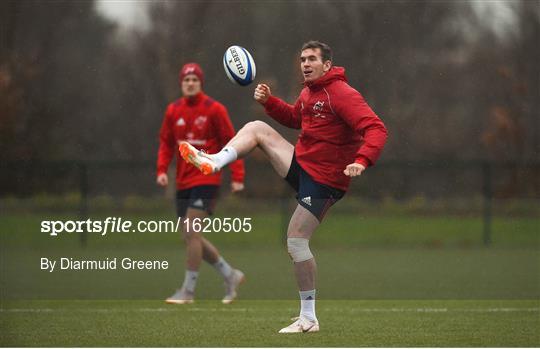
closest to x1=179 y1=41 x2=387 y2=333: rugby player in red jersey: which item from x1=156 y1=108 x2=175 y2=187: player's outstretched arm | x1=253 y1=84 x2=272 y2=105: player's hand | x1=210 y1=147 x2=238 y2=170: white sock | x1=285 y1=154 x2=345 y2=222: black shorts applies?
x1=285 y1=154 x2=345 y2=222: black shorts

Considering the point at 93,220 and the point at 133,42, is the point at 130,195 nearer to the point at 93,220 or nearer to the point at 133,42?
the point at 93,220

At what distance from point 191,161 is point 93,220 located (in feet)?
37.6

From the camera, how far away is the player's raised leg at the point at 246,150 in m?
6.75

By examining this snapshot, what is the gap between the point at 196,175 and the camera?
31.4 feet

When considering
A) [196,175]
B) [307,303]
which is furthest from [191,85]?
[307,303]

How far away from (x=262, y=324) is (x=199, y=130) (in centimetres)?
259

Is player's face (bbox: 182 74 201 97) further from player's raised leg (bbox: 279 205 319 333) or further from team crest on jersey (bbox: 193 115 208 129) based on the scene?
player's raised leg (bbox: 279 205 319 333)

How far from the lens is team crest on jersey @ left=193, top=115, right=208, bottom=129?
31.7 feet

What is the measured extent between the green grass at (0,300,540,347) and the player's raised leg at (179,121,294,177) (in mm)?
1167

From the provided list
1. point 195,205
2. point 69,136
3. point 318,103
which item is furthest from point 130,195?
point 318,103

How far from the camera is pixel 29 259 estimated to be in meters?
15.2

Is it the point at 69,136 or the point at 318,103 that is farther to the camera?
the point at 69,136

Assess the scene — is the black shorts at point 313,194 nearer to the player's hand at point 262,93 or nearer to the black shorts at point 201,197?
the player's hand at point 262,93


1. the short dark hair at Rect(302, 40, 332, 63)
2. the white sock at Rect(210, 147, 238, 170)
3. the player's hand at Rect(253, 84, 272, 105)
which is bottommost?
the white sock at Rect(210, 147, 238, 170)
